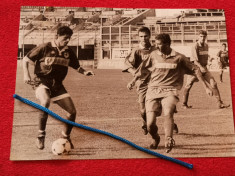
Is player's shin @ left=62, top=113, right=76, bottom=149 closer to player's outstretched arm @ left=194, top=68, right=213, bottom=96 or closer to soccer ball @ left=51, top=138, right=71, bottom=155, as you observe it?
soccer ball @ left=51, top=138, right=71, bottom=155

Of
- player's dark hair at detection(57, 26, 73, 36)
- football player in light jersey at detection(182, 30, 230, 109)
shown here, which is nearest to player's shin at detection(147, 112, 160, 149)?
football player in light jersey at detection(182, 30, 230, 109)

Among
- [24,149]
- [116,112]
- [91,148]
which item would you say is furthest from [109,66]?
[24,149]

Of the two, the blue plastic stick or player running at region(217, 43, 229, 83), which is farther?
player running at region(217, 43, 229, 83)

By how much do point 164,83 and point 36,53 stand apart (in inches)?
17.5

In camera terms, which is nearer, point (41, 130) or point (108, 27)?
point (41, 130)

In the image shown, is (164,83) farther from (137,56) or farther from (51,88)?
(51,88)

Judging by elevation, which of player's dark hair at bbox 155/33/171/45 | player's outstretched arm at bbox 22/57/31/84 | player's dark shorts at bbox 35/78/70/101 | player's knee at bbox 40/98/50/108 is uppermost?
player's dark hair at bbox 155/33/171/45

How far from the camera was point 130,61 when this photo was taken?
34.0 inches

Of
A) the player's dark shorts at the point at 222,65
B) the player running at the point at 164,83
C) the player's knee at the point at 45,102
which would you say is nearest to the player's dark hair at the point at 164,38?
the player running at the point at 164,83

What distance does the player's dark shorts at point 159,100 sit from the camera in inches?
32.4

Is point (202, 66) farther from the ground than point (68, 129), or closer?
farther from the ground

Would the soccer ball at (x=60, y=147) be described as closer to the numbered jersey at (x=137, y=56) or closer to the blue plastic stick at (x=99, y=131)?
the blue plastic stick at (x=99, y=131)

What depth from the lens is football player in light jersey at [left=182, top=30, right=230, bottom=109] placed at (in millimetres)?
857

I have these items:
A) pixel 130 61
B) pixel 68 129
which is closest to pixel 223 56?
pixel 130 61
